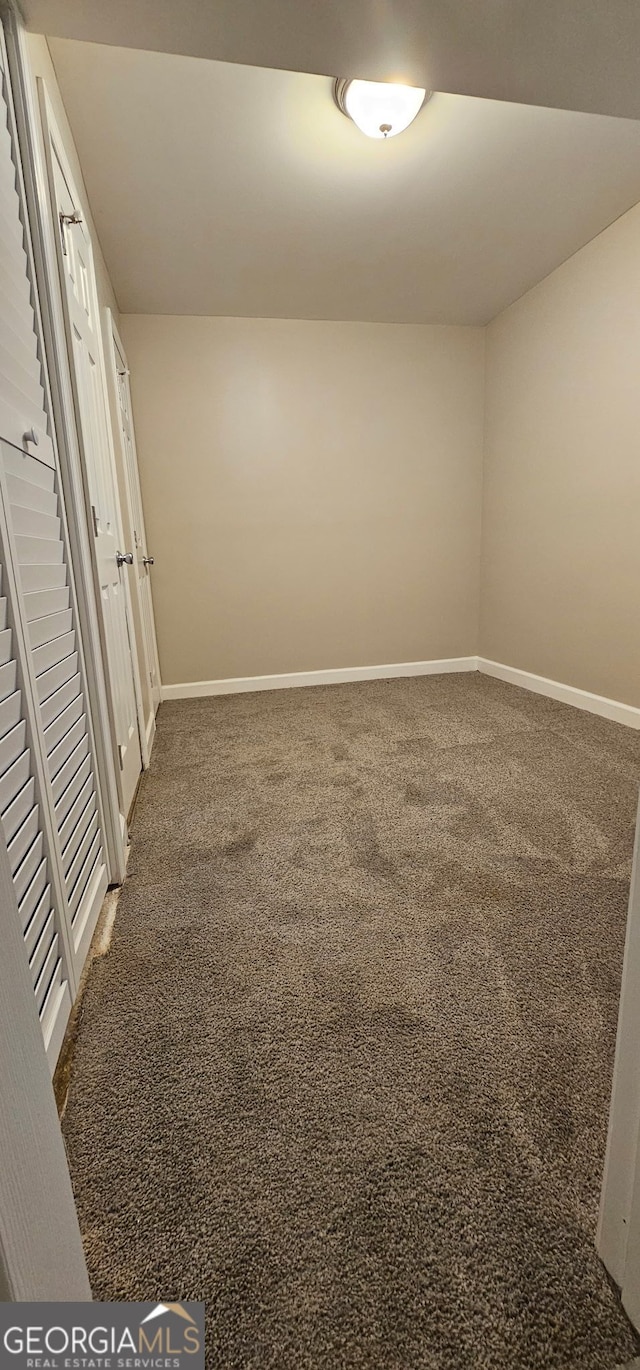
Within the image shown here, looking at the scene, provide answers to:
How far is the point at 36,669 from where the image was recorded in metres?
1.05

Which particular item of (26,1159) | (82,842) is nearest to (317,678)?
(82,842)

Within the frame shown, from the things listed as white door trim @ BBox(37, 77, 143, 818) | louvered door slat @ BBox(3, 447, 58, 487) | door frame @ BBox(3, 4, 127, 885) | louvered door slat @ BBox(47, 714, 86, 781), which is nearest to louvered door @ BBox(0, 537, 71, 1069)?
louvered door slat @ BBox(47, 714, 86, 781)

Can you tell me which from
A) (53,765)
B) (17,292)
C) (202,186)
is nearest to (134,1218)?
(53,765)

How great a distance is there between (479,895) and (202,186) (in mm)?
2843

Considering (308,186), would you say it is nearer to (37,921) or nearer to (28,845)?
(28,845)

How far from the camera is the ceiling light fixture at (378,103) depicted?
5.66 feet

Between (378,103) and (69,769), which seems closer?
(69,769)

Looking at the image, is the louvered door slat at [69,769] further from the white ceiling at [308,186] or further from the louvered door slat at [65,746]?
the white ceiling at [308,186]

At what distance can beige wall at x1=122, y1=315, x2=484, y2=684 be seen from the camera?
139 inches

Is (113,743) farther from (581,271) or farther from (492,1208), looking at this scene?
(581,271)

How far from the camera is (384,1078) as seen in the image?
1.00m

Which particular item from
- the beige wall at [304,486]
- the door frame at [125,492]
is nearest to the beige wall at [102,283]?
the door frame at [125,492]

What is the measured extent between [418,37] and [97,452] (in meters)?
1.40

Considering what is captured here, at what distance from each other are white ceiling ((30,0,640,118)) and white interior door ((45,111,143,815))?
19.5 inches
